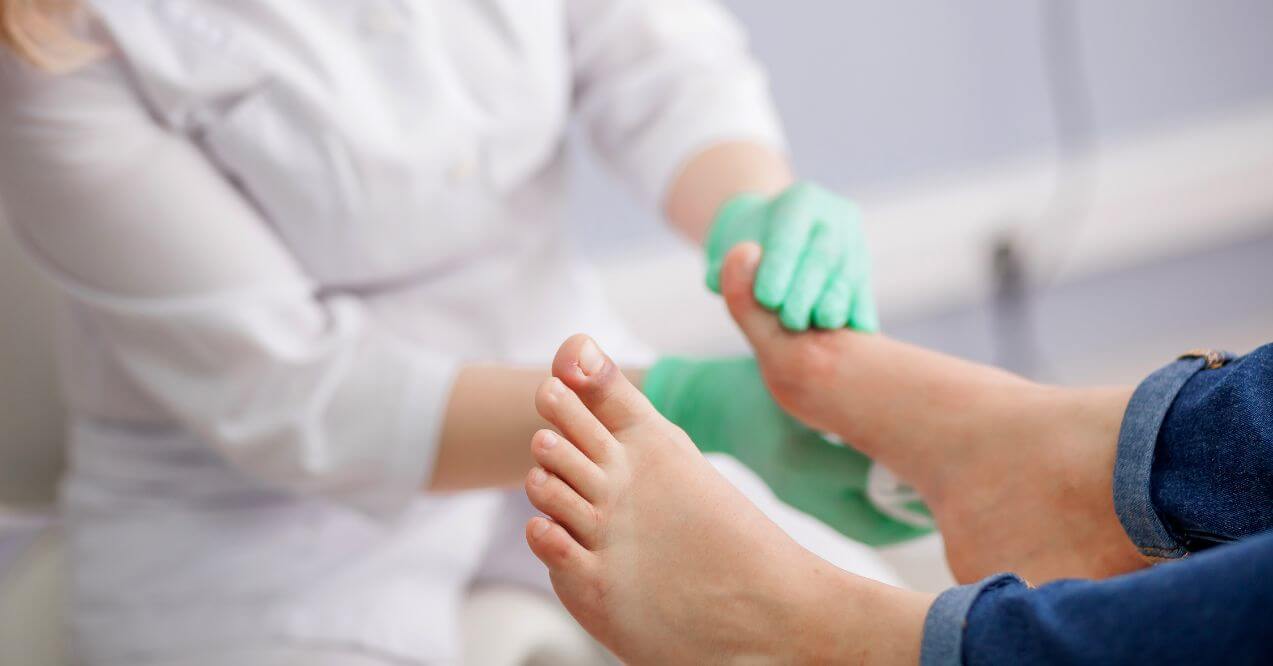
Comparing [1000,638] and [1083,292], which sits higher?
[1000,638]

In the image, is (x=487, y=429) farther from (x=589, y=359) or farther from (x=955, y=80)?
(x=955, y=80)

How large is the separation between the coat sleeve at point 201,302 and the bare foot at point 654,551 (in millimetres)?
166

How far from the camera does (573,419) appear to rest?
1.52 ft

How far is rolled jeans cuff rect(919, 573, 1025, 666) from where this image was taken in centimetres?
39

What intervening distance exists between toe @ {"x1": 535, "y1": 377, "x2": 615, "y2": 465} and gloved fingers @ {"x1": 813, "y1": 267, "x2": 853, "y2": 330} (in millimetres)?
170

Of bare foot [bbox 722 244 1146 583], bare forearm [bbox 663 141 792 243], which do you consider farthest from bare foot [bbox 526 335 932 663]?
bare forearm [bbox 663 141 792 243]

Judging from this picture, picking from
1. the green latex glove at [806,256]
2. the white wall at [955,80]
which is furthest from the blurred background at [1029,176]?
the green latex glove at [806,256]

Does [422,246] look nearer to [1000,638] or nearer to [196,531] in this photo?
[196,531]

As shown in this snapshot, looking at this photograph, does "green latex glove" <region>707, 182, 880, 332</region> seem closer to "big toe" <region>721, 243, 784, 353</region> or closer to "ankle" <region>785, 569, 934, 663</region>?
"big toe" <region>721, 243, 784, 353</region>

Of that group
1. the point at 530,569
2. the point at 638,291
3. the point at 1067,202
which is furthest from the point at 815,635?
the point at 1067,202

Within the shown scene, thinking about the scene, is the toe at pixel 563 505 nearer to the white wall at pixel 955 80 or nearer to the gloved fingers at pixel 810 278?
the gloved fingers at pixel 810 278

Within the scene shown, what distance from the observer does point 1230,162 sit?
4.52ft

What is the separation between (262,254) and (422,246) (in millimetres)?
113

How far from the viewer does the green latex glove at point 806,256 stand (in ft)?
1.91
